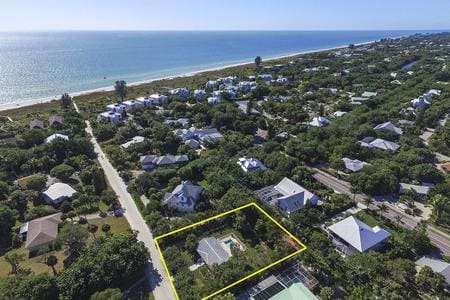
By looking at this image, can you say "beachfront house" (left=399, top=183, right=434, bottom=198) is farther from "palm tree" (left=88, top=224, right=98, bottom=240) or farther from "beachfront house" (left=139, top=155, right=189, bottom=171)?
"palm tree" (left=88, top=224, right=98, bottom=240)

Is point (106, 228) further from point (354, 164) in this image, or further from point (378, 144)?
point (378, 144)

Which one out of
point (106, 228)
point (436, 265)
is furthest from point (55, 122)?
point (436, 265)

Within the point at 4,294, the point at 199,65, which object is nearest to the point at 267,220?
the point at 4,294

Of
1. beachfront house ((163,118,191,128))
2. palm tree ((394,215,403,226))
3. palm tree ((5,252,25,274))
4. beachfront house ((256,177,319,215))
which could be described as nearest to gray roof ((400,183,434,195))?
palm tree ((394,215,403,226))

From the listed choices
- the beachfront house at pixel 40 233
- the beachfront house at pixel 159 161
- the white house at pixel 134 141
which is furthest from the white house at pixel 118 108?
the beachfront house at pixel 40 233

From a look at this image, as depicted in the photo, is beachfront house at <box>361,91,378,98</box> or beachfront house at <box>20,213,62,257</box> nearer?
beachfront house at <box>20,213,62,257</box>

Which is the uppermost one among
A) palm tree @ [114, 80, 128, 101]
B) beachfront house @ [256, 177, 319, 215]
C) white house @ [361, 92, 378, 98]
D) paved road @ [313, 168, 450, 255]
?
palm tree @ [114, 80, 128, 101]

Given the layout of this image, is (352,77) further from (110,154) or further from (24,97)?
(24,97)
